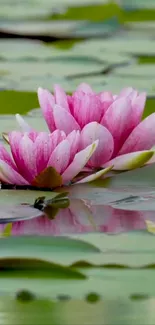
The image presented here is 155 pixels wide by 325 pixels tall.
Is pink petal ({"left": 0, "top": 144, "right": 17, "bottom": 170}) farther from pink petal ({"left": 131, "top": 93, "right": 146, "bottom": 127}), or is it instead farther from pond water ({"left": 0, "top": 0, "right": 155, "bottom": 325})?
pink petal ({"left": 131, "top": 93, "right": 146, "bottom": 127})

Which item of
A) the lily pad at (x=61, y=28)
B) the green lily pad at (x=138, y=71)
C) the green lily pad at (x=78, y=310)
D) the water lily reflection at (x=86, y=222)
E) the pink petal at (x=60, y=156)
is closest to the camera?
the green lily pad at (x=78, y=310)

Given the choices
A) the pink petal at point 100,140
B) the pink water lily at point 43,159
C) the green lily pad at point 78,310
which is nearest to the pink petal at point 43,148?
the pink water lily at point 43,159

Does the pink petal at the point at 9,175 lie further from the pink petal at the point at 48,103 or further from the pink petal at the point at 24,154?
the pink petal at the point at 48,103

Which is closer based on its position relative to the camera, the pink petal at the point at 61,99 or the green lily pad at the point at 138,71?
the pink petal at the point at 61,99

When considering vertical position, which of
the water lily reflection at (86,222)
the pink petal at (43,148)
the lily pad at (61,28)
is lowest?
the lily pad at (61,28)

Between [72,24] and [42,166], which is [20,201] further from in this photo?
[72,24]

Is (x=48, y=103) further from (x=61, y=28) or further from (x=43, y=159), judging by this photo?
(x=61, y=28)
